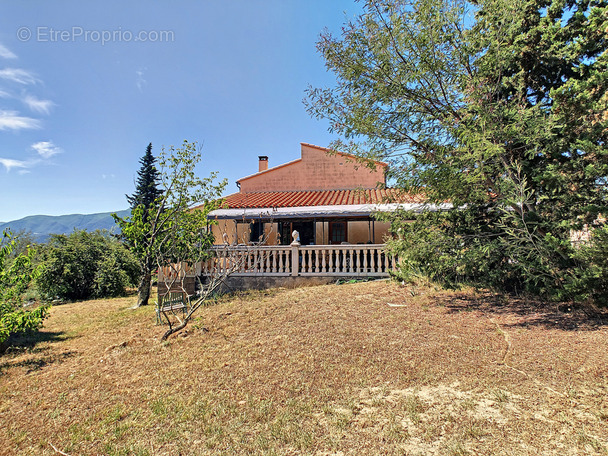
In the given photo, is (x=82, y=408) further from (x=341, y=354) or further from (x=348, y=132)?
(x=348, y=132)

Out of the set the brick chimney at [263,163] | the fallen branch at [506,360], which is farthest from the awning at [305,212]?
the brick chimney at [263,163]

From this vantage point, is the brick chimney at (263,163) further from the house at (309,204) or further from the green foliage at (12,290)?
the green foliage at (12,290)

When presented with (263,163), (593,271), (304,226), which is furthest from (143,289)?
(263,163)

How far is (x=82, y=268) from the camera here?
14891mm

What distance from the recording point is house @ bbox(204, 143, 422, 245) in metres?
14.4

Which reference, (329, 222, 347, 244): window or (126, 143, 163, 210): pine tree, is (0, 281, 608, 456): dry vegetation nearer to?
(329, 222, 347, 244): window

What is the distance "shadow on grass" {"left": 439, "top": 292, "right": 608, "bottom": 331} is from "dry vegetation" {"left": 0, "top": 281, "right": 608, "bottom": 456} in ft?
0.21

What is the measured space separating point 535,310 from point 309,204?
1051 cm

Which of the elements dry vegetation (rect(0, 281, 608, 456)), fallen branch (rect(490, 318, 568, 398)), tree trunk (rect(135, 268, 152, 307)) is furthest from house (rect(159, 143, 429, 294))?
fallen branch (rect(490, 318, 568, 398))

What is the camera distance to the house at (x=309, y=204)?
14367mm

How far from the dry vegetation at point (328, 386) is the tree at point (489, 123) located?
147 cm

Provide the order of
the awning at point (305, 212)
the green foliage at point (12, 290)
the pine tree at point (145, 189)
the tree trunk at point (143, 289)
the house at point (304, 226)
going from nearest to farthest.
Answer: the green foliage at point (12, 290), the tree trunk at point (143, 289), the house at point (304, 226), the awning at point (305, 212), the pine tree at point (145, 189)

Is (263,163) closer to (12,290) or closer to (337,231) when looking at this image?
(337,231)

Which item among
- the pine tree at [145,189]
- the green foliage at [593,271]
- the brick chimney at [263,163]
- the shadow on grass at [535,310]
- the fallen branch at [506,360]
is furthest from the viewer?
the pine tree at [145,189]
